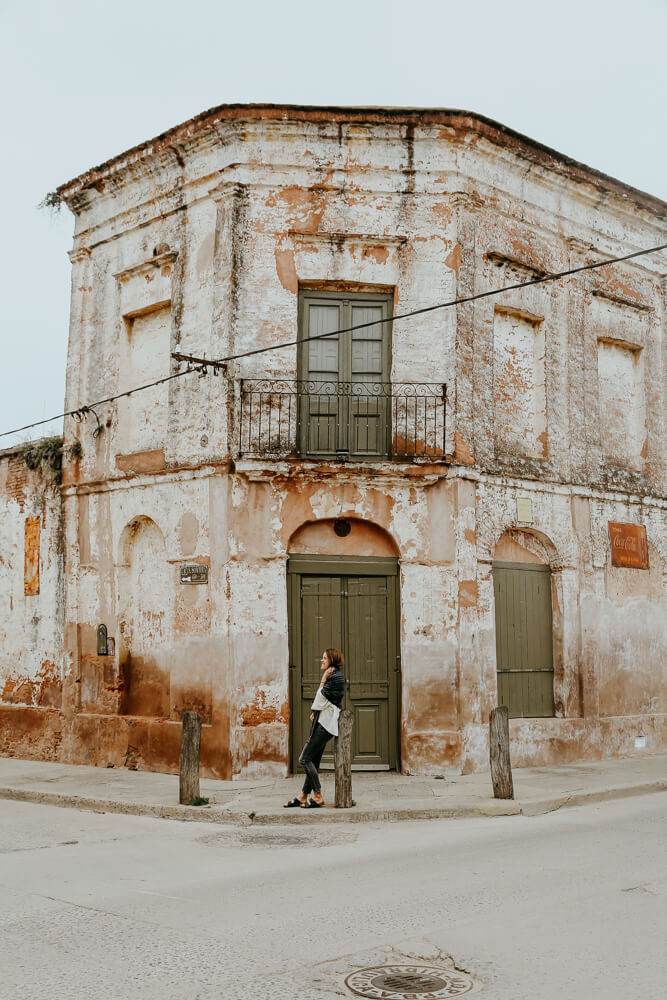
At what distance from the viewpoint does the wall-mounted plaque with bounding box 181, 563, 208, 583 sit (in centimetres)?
1359

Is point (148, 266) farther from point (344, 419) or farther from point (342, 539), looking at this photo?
point (342, 539)

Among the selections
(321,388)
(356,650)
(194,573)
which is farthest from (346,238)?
(356,650)

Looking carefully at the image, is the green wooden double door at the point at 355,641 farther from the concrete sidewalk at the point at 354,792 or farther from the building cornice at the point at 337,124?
the building cornice at the point at 337,124

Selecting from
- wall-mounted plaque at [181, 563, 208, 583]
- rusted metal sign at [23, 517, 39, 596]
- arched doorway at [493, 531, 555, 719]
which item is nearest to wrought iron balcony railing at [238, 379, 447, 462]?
wall-mounted plaque at [181, 563, 208, 583]

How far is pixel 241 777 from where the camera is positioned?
12906 mm

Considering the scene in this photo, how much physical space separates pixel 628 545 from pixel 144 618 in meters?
7.56

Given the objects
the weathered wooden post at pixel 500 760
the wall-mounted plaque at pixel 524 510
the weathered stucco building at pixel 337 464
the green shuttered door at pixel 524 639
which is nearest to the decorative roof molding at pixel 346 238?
the weathered stucco building at pixel 337 464

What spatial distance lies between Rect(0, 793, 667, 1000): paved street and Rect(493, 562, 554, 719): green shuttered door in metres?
4.61

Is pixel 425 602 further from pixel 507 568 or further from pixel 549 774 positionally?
pixel 549 774

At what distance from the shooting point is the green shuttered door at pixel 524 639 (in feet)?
47.6

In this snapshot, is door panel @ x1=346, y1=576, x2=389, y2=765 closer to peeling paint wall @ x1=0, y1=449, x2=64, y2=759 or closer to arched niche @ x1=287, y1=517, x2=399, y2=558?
arched niche @ x1=287, y1=517, x2=399, y2=558

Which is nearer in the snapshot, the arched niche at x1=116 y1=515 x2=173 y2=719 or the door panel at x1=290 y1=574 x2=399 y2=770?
the door panel at x1=290 y1=574 x2=399 y2=770

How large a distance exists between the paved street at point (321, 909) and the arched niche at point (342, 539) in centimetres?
452

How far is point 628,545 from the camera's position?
16312 millimetres
